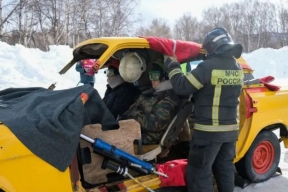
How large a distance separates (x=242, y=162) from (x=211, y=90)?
59.2 inches

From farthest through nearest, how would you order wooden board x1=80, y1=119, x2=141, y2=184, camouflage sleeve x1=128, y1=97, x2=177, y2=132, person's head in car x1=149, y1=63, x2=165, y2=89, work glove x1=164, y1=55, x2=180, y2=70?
person's head in car x1=149, y1=63, x2=165, y2=89 → camouflage sleeve x1=128, y1=97, x2=177, y2=132 → work glove x1=164, y1=55, x2=180, y2=70 → wooden board x1=80, y1=119, x2=141, y2=184

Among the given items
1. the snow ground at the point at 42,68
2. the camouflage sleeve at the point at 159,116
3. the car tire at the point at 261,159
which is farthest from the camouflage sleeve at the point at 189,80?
the snow ground at the point at 42,68

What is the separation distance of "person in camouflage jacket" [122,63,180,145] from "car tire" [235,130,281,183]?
1290 mm

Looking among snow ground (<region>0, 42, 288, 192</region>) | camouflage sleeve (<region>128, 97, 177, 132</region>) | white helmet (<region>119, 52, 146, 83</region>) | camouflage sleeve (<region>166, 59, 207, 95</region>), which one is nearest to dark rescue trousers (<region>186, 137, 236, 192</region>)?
camouflage sleeve (<region>128, 97, 177, 132</region>)

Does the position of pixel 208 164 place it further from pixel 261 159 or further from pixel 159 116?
pixel 261 159

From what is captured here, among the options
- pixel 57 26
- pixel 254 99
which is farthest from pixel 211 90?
pixel 57 26

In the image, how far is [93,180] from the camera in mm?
3311

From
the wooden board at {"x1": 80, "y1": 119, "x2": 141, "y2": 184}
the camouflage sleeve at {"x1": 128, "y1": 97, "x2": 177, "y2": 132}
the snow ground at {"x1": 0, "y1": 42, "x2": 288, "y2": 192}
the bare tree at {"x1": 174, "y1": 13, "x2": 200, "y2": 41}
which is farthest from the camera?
the bare tree at {"x1": 174, "y1": 13, "x2": 200, "y2": 41}

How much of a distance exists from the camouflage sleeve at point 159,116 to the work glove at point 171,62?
463mm

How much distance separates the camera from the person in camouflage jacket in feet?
12.2

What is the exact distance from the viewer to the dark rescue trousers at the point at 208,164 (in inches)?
135

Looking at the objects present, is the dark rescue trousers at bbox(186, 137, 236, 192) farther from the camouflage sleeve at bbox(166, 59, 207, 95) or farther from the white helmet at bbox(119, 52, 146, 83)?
the white helmet at bbox(119, 52, 146, 83)

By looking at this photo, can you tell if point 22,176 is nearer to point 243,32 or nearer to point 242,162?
point 242,162

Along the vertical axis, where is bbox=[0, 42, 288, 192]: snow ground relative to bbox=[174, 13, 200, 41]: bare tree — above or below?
below
